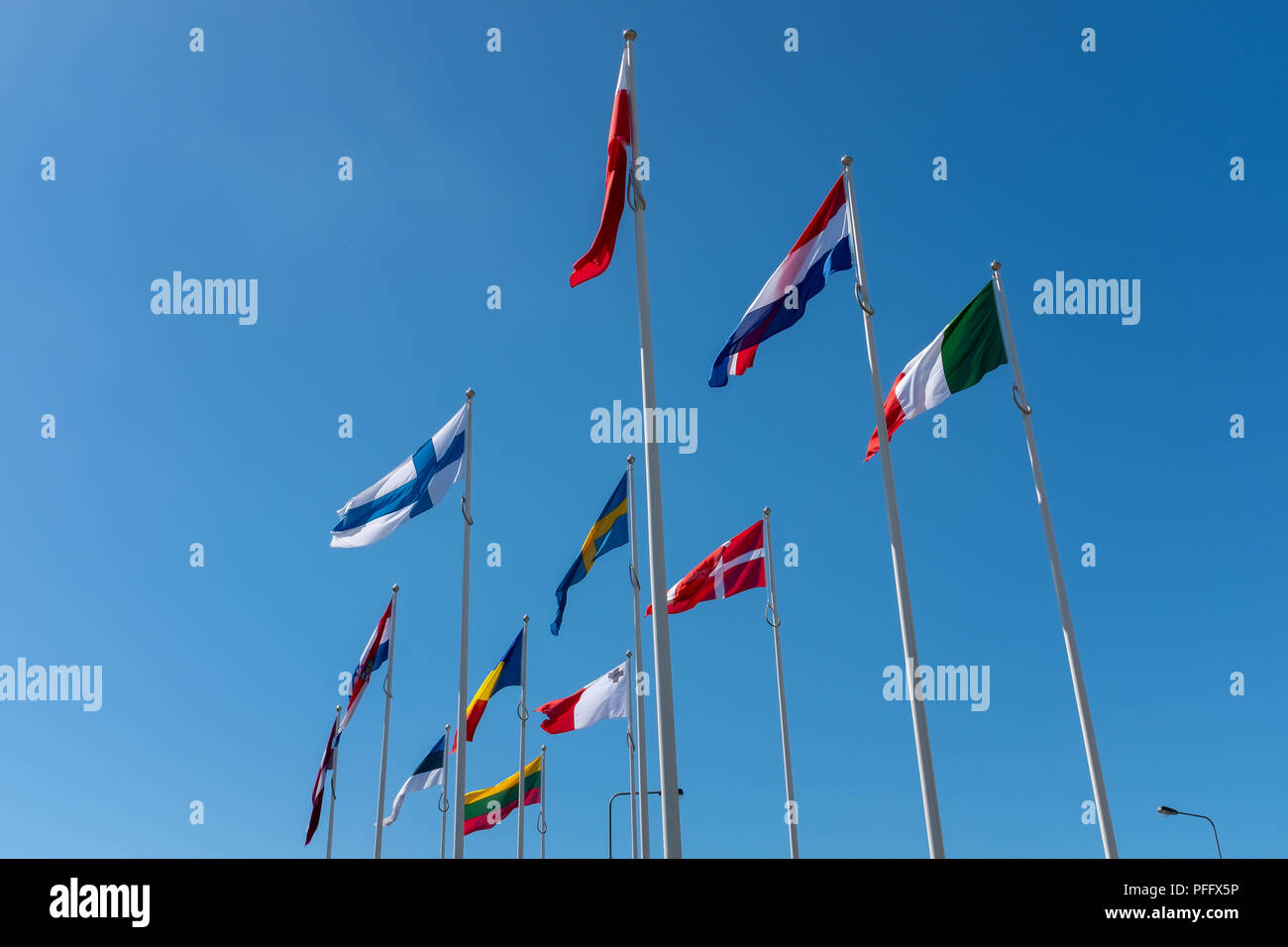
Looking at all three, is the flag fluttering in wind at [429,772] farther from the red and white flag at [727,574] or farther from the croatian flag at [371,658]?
the red and white flag at [727,574]

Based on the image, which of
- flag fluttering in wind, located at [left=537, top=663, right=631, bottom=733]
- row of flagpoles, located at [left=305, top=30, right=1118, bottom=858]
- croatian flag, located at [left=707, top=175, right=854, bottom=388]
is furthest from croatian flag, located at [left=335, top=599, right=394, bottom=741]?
croatian flag, located at [left=707, top=175, right=854, bottom=388]

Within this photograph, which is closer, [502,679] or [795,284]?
[795,284]

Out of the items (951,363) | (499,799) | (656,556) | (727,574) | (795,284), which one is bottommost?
(499,799)

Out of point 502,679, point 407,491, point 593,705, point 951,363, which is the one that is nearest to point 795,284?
point 951,363

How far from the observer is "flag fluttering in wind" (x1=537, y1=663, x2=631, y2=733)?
25344 millimetres

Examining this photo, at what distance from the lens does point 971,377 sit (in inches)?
622

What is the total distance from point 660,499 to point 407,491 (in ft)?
34.8

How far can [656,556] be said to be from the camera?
36.2ft

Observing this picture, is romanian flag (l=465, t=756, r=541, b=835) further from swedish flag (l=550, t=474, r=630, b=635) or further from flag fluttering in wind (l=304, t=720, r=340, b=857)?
swedish flag (l=550, t=474, r=630, b=635)

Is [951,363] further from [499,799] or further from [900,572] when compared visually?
[499,799]
